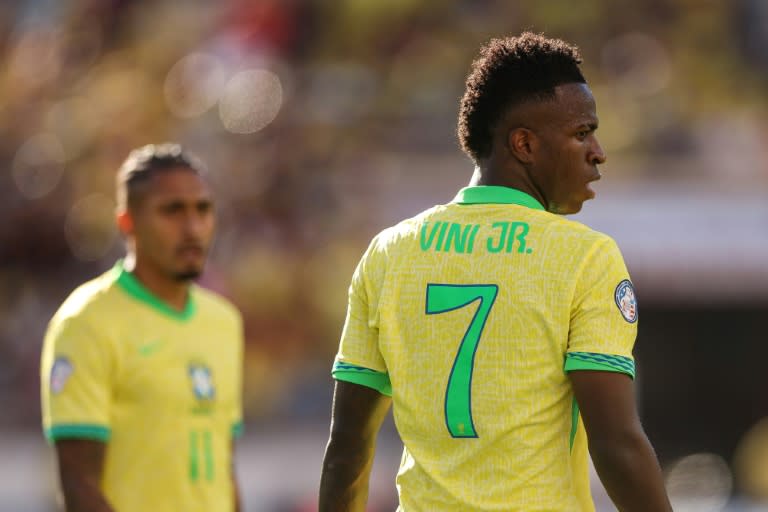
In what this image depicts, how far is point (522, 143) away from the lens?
3113mm

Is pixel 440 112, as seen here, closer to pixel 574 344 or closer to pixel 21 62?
pixel 21 62

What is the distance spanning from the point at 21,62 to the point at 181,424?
36.3 ft

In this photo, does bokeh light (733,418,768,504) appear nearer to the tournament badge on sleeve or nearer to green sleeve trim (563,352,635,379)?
the tournament badge on sleeve

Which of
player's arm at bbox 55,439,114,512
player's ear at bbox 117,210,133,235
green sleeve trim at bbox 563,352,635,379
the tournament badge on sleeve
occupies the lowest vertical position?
player's arm at bbox 55,439,114,512

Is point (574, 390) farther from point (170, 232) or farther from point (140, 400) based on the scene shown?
point (170, 232)

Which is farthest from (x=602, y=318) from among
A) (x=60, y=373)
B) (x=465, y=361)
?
(x=60, y=373)

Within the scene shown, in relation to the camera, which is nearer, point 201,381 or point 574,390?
point 574,390

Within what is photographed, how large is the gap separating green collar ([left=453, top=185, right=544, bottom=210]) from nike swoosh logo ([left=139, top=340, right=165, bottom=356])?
192cm

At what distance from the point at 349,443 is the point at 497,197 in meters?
0.69

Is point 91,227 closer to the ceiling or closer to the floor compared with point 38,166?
closer to the floor

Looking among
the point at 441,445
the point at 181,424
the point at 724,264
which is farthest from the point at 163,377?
the point at 724,264

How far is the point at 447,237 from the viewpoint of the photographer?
3115 mm

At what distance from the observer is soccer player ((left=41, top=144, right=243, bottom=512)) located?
455cm

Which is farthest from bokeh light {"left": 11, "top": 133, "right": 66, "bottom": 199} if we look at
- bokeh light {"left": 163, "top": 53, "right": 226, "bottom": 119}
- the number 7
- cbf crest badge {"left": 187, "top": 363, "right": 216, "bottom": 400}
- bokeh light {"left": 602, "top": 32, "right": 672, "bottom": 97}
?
the number 7
